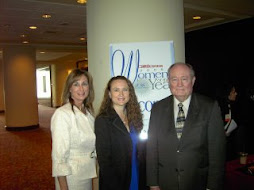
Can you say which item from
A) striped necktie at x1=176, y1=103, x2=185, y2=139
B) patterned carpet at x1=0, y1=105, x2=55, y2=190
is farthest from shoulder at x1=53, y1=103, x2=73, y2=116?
patterned carpet at x1=0, y1=105, x2=55, y2=190

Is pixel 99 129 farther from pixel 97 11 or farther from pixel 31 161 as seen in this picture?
pixel 31 161

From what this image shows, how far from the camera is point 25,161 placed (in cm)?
569

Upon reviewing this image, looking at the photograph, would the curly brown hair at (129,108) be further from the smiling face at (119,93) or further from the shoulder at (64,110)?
the shoulder at (64,110)

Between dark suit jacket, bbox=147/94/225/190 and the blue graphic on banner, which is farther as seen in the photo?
the blue graphic on banner

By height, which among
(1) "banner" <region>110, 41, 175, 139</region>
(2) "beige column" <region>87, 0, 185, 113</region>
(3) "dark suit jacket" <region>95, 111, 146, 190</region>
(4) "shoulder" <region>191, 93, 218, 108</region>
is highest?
(2) "beige column" <region>87, 0, 185, 113</region>

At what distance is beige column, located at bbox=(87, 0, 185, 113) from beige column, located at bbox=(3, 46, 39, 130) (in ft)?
25.4

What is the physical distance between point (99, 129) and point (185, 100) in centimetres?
74

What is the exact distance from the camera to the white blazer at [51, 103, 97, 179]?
1963mm

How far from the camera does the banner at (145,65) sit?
2.55 meters

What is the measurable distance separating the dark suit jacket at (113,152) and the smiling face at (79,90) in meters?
0.27

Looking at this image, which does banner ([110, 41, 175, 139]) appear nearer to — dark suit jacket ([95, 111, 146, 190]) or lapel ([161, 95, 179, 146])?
lapel ([161, 95, 179, 146])

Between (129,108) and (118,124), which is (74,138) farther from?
(129,108)

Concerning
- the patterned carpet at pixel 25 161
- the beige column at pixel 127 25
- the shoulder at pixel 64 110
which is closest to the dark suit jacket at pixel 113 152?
the shoulder at pixel 64 110

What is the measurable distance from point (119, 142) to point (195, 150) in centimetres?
59
